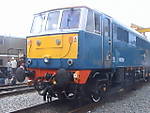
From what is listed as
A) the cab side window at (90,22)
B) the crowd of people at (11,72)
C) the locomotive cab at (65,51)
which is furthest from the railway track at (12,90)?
the cab side window at (90,22)

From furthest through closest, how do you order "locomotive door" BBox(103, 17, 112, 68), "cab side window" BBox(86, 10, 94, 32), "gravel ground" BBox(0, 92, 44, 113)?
"locomotive door" BBox(103, 17, 112, 68), "gravel ground" BBox(0, 92, 44, 113), "cab side window" BBox(86, 10, 94, 32)

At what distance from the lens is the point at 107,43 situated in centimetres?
860

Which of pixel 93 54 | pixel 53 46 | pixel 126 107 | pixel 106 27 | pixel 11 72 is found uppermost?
pixel 106 27

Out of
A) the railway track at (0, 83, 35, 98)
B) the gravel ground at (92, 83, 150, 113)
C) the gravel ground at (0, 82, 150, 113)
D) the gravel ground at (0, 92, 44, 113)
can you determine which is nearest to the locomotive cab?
the gravel ground at (0, 82, 150, 113)

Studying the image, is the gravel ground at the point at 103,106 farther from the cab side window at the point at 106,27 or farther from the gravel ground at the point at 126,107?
the cab side window at the point at 106,27

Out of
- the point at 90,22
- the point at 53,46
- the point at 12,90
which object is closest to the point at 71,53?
the point at 53,46

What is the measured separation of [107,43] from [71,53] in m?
2.01

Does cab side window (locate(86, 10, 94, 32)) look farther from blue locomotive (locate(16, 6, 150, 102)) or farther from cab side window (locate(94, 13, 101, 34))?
cab side window (locate(94, 13, 101, 34))

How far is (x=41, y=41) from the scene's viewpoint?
783 centimetres

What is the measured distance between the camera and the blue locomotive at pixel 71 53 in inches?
278

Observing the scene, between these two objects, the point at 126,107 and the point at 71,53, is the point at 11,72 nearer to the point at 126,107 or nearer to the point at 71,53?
the point at 71,53

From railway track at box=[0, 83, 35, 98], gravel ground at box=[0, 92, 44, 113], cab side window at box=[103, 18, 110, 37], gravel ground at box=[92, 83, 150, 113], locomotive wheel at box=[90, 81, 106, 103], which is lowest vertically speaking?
gravel ground at box=[92, 83, 150, 113]

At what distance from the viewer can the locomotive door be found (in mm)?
8398

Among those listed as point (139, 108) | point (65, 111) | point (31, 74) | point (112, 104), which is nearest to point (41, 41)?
point (31, 74)
